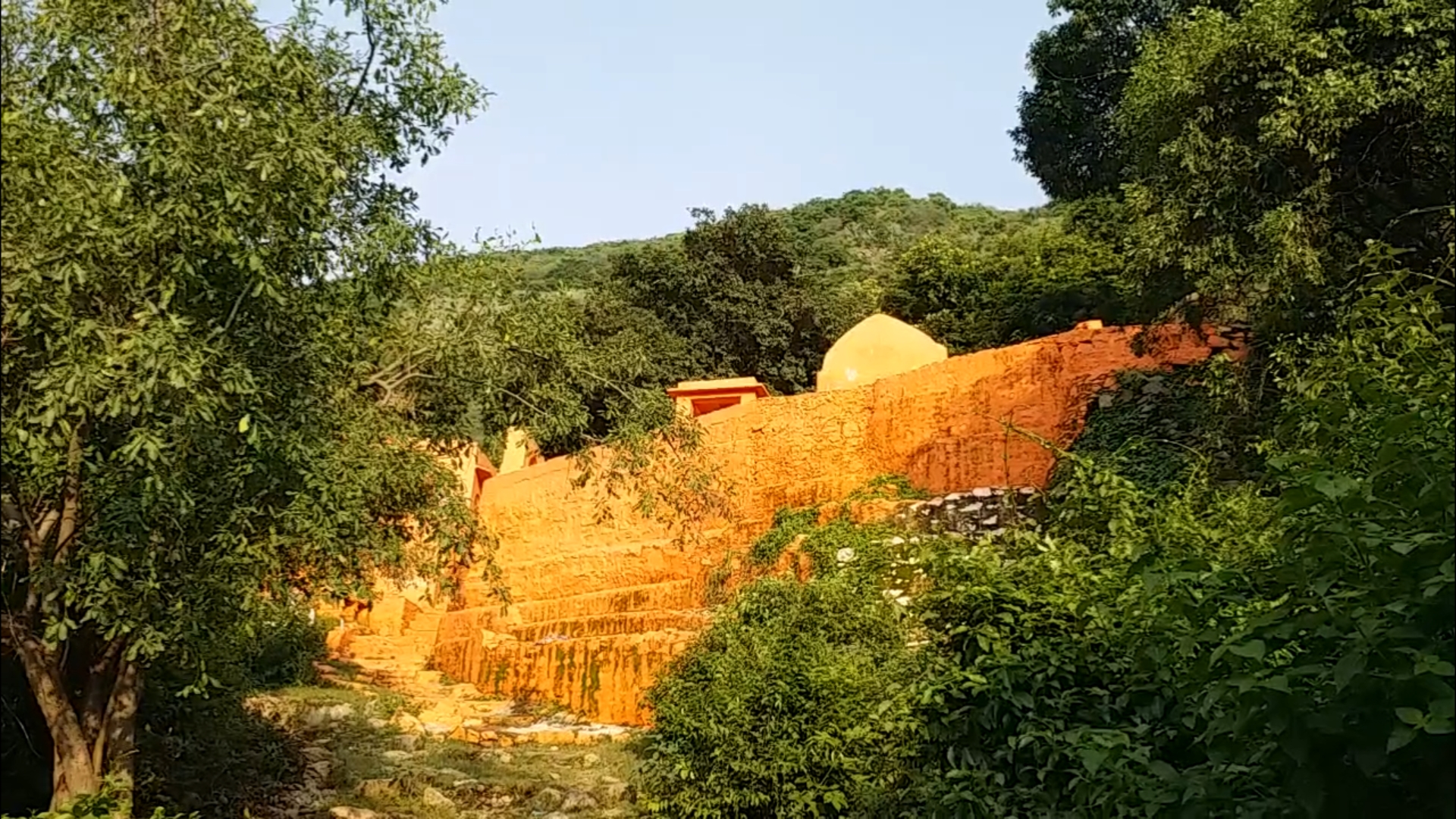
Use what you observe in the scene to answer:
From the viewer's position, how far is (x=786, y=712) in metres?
8.73

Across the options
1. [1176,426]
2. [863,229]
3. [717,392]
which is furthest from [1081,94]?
[863,229]

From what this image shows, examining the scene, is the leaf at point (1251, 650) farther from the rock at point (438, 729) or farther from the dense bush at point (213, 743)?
the rock at point (438, 729)

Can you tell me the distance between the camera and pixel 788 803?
8.38m

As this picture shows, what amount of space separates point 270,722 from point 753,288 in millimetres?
15056

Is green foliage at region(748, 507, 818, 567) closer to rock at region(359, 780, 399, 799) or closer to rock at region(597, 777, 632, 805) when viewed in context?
rock at region(597, 777, 632, 805)

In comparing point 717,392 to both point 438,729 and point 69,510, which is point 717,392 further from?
point 69,510

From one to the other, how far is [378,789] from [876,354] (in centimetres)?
972

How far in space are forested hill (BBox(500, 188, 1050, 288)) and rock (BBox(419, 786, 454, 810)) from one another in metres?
21.4

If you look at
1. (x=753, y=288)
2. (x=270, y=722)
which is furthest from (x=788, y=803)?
(x=753, y=288)

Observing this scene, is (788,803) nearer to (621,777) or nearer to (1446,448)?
(621,777)

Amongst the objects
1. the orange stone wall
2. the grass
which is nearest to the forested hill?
the orange stone wall

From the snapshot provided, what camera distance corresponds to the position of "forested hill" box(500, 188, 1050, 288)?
33.3 meters

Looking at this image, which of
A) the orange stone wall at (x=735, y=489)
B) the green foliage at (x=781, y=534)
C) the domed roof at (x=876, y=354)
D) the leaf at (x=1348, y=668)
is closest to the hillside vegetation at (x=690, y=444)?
the leaf at (x=1348, y=668)

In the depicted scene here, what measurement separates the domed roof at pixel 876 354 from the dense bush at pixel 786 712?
7.69 meters
